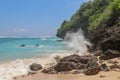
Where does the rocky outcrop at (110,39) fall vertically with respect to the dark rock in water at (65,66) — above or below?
above

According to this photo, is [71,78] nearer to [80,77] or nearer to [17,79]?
[80,77]

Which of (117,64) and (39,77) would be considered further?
(117,64)

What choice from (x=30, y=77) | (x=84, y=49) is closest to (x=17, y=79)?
(x=30, y=77)

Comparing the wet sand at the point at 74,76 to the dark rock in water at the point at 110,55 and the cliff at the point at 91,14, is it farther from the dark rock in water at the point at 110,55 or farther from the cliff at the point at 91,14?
the cliff at the point at 91,14

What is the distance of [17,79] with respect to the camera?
674 inches

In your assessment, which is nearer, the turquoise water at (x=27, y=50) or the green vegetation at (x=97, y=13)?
the green vegetation at (x=97, y=13)

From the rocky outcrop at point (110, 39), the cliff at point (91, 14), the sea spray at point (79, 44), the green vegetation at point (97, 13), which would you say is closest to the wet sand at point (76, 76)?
the rocky outcrop at point (110, 39)

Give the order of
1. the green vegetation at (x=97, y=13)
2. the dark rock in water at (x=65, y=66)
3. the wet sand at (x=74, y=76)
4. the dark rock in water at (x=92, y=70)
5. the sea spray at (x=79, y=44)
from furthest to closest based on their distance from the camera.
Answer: the sea spray at (x=79, y=44), the green vegetation at (x=97, y=13), the dark rock in water at (x=65, y=66), the dark rock in water at (x=92, y=70), the wet sand at (x=74, y=76)

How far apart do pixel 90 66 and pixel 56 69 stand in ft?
7.89

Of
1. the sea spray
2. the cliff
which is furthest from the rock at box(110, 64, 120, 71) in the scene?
the cliff

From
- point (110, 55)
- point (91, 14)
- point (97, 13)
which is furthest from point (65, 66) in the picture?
point (91, 14)

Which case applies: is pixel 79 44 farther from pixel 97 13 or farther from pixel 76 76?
pixel 76 76

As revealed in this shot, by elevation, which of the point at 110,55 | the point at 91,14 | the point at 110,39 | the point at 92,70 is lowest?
the point at 92,70

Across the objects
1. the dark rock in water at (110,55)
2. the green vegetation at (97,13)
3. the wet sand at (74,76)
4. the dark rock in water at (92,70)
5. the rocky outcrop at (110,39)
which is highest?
the green vegetation at (97,13)
